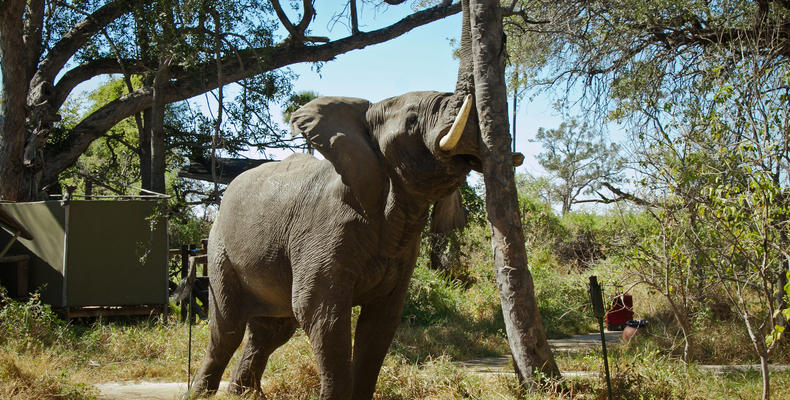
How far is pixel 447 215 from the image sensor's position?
5031 mm

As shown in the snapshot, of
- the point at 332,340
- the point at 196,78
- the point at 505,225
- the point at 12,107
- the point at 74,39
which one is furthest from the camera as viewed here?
the point at 196,78

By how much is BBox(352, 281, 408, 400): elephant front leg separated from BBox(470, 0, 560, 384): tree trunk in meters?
0.77

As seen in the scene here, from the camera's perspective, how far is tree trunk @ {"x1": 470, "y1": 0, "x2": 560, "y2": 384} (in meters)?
4.67

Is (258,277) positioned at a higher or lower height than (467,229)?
lower

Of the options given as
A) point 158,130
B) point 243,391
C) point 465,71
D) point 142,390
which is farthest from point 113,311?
point 465,71

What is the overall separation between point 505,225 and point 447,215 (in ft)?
1.43

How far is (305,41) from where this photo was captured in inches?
582

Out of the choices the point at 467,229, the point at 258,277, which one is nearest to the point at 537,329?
the point at 258,277

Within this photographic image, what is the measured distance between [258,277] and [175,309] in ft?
22.5

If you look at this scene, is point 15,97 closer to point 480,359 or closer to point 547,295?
point 480,359

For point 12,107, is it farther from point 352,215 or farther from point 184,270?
point 352,215

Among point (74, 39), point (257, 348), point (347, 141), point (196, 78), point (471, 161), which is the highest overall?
point (74, 39)

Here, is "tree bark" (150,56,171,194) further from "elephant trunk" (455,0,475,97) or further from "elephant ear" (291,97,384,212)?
"elephant trunk" (455,0,475,97)

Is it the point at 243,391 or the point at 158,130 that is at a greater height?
the point at 158,130
